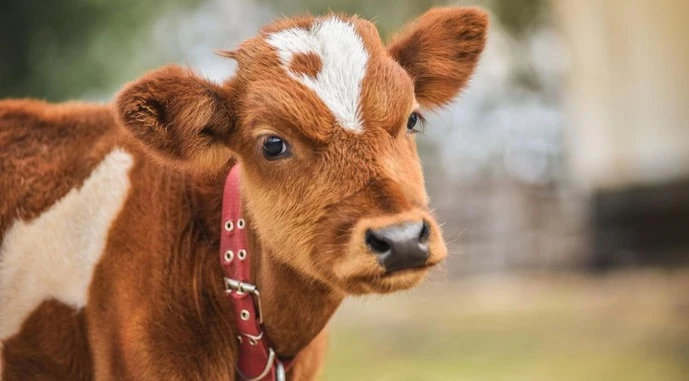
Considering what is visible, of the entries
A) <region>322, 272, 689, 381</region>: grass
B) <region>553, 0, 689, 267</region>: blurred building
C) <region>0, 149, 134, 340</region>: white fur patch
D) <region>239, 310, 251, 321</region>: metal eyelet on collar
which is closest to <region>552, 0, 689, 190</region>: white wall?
<region>553, 0, 689, 267</region>: blurred building

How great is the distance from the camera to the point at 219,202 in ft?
12.8

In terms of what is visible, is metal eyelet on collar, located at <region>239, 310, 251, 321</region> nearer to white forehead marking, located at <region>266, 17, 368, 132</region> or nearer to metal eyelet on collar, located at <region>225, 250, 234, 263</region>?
metal eyelet on collar, located at <region>225, 250, 234, 263</region>

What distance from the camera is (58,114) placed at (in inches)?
→ 162

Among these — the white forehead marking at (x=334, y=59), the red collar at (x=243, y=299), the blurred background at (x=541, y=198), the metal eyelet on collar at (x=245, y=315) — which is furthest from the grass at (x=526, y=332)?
the white forehead marking at (x=334, y=59)

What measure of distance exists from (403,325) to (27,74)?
214 inches

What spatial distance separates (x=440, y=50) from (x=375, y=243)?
122 cm

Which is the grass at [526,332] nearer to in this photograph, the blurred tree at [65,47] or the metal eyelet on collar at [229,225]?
the metal eyelet on collar at [229,225]

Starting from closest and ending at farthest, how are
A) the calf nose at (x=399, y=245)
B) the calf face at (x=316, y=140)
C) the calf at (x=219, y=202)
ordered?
1. the calf nose at (x=399, y=245)
2. the calf face at (x=316, y=140)
3. the calf at (x=219, y=202)

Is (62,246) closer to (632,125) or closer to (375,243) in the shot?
(375,243)

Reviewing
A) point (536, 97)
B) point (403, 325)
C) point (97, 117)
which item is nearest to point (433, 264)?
point (97, 117)

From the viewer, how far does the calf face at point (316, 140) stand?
125 inches

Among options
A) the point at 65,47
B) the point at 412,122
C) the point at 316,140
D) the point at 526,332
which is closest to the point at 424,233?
the point at 316,140

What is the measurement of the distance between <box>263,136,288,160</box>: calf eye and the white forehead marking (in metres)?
0.23

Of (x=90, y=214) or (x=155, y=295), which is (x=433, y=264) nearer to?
(x=155, y=295)
